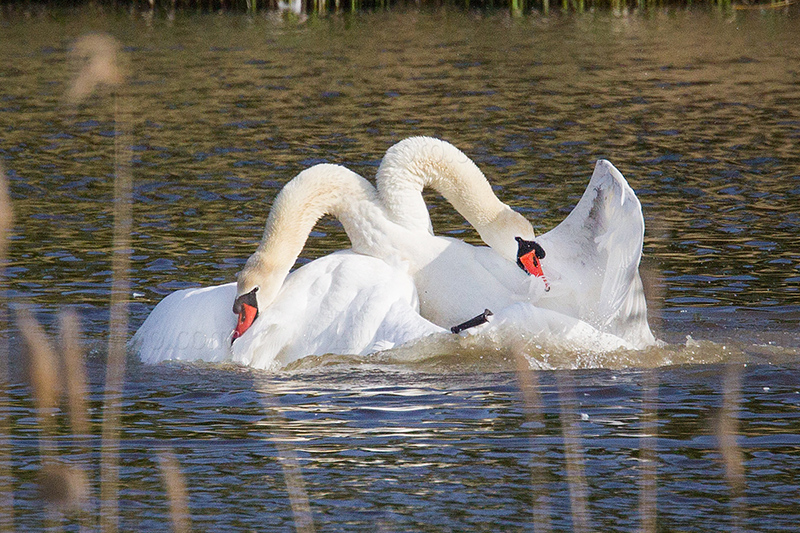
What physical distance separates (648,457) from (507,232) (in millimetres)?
3008

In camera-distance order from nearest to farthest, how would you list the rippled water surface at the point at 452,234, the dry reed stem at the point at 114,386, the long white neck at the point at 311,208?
the dry reed stem at the point at 114,386
the rippled water surface at the point at 452,234
the long white neck at the point at 311,208

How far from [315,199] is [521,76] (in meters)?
13.2

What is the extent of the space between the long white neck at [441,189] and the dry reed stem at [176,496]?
3027mm

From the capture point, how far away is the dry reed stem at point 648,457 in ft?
17.1

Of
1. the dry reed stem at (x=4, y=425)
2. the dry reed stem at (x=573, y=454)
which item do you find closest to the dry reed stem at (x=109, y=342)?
the dry reed stem at (x=4, y=425)

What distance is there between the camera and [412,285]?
8.27 m

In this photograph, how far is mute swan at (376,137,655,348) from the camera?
786 cm

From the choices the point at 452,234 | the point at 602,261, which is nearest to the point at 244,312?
the point at 602,261

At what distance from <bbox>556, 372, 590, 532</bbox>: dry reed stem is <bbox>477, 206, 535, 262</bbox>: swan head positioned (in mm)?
1321

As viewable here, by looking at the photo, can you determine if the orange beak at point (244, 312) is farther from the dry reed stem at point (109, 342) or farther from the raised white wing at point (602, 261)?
the raised white wing at point (602, 261)

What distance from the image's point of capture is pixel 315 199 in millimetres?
8797

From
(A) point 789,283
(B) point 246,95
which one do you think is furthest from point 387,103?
(A) point 789,283

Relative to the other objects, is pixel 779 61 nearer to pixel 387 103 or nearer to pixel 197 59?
pixel 387 103

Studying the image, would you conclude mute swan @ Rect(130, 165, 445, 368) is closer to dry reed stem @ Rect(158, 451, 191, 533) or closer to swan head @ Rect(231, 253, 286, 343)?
swan head @ Rect(231, 253, 286, 343)
